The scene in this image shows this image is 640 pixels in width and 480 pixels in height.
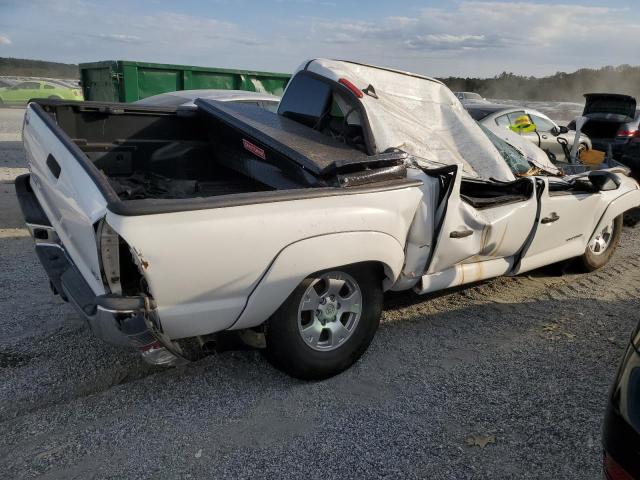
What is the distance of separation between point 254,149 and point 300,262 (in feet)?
4.19

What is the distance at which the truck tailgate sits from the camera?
2.66 metres

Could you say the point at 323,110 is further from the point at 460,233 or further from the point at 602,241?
the point at 602,241

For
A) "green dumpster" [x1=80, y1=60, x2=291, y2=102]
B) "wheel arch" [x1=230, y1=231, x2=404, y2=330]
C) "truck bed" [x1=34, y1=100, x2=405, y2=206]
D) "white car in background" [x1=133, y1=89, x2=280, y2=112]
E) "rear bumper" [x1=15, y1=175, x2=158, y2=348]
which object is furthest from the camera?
"green dumpster" [x1=80, y1=60, x2=291, y2=102]

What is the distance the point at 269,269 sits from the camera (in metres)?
2.76

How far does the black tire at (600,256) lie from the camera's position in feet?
17.4

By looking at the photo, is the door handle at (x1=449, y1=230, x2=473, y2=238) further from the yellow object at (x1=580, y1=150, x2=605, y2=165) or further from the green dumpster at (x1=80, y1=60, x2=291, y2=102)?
the green dumpster at (x1=80, y1=60, x2=291, y2=102)

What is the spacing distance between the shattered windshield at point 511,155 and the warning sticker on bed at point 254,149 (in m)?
2.15

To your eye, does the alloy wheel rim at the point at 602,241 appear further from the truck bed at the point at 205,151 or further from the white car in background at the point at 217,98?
the white car in background at the point at 217,98

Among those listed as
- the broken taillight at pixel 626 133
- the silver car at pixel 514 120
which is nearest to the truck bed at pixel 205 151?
the silver car at pixel 514 120

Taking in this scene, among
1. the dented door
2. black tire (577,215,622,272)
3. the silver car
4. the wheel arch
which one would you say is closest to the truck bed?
the wheel arch

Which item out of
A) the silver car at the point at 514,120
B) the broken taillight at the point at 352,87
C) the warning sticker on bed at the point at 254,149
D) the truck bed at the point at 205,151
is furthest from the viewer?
the silver car at the point at 514,120

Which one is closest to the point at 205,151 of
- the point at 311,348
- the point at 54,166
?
the point at 54,166

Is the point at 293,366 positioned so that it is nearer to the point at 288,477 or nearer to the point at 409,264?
the point at 288,477

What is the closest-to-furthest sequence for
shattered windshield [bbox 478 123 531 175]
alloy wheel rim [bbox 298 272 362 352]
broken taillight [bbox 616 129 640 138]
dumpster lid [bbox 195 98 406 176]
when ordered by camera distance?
alloy wheel rim [bbox 298 272 362 352] → dumpster lid [bbox 195 98 406 176] → shattered windshield [bbox 478 123 531 175] → broken taillight [bbox 616 129 640 138]
